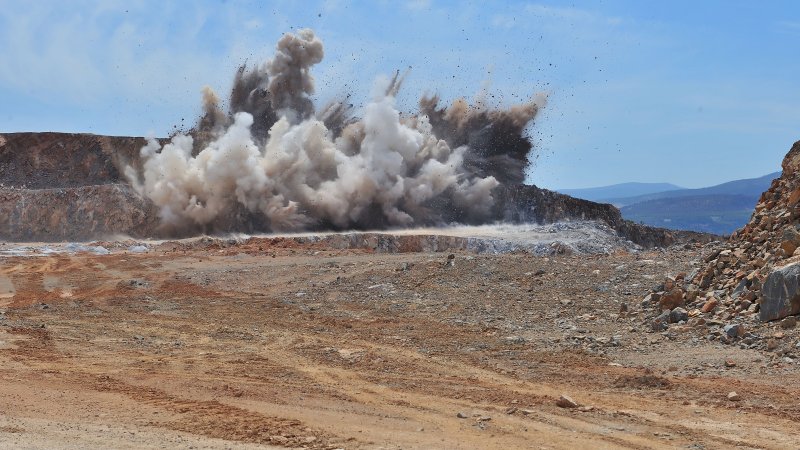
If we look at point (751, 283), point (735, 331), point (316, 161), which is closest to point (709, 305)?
point (751, 283)

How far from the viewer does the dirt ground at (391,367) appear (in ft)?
25.8

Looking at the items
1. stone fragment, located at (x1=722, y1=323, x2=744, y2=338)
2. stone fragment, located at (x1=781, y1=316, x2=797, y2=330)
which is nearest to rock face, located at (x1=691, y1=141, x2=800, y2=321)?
stone fragment, located at (x1=781, y1=316, x2=797, y2=330)

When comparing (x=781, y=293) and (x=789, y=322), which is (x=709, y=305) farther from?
(x=789, y=322)

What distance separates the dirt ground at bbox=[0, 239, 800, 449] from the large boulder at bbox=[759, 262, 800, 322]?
3.21 feet

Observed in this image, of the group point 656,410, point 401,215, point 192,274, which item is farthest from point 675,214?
point 656,410

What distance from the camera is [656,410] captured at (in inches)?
345

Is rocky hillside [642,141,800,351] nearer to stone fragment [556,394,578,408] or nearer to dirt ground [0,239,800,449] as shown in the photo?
dirt ground [0,239,800,449]

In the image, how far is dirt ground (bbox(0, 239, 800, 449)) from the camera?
310 inches

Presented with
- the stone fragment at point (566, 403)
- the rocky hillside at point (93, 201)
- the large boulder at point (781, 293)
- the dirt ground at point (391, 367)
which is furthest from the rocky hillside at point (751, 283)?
the rocky hillside at point (93, 201)

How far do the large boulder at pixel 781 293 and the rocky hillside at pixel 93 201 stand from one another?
3085 centimetres

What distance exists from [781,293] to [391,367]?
5.76 metres

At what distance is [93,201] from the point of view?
4138cm

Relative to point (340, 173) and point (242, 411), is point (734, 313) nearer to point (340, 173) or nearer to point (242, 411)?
point (242, 411)

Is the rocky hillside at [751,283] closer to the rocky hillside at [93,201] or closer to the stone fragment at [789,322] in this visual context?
the stone fragment at [789,322]
